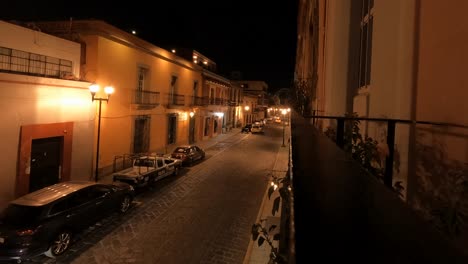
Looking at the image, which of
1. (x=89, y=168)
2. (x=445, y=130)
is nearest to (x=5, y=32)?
(x=89, y=168)

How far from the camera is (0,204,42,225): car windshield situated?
7.21 m

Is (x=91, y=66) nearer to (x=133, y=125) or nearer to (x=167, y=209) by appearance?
(x=133, y=125)

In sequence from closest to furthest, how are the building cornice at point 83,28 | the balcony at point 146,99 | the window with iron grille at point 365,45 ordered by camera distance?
the window with iron grille at point 365,45
the building cornice at point 83,28
the balcony at point 146,99

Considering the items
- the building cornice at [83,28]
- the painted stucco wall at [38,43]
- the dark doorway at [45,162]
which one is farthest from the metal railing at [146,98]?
the dark doorway at [45,162]

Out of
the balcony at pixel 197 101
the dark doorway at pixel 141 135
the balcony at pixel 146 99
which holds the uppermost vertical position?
Result: the balcony at pixel 197 101

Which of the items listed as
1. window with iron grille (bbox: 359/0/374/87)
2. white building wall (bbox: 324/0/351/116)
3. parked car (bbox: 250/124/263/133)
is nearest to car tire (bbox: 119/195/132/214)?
white building wall (bbox: 324/0/351/116)

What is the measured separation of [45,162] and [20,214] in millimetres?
5148

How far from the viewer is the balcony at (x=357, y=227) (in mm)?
713

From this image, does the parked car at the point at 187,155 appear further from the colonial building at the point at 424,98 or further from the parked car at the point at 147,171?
the colonial building at the point at 424,98

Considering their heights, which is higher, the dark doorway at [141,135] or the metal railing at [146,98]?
the metal railing at [146,98]

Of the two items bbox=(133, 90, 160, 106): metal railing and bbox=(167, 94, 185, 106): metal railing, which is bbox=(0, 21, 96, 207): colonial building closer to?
bbox=(133, 90, 160, 106): metal railing

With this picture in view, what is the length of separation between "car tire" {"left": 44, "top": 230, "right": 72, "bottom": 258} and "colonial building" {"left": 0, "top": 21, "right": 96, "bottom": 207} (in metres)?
4.08

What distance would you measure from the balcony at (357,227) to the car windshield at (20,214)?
7.88 m

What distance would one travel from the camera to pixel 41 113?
446 inches
